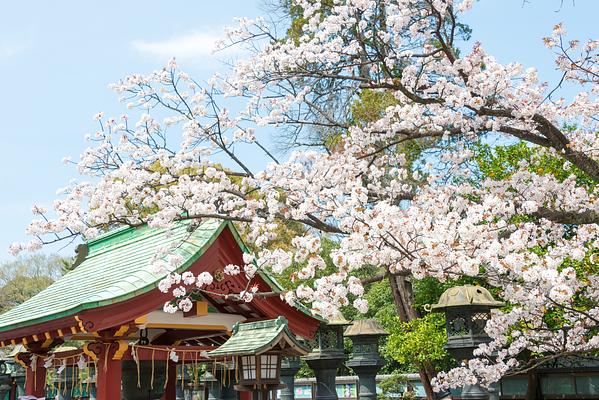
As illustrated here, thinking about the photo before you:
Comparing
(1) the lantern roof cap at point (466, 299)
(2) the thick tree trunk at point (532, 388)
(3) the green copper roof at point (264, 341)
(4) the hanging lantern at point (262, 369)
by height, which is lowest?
(2) the thick tree trunk at point (532, 388)

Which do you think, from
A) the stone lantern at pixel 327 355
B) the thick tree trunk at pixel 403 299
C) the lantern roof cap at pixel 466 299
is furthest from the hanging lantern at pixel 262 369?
the thick tree trunk at pixel 403 299

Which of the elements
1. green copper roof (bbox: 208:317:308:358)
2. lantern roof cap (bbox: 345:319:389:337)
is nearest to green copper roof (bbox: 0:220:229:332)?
green copper roof (bbox: 208:317:308:358)

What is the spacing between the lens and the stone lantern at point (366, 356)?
32.7ft

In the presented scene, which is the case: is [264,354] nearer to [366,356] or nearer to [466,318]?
[466,318]

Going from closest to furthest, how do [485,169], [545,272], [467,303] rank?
[545,272] < [467,303] < [485,169]

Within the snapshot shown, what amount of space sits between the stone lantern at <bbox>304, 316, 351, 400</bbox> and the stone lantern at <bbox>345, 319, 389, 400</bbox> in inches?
11.3

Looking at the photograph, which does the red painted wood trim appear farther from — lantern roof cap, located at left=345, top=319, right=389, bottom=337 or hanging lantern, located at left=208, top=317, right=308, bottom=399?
lantern roof cap, located at left=345, top=319, right=389, bottom=337

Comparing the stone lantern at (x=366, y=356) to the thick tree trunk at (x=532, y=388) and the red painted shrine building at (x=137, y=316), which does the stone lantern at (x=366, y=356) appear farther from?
the thick tree trunk at (x=532, y=388)

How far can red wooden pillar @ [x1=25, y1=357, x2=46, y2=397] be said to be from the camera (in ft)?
29.8

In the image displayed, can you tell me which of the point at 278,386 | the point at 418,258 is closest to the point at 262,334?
the point at 278,386

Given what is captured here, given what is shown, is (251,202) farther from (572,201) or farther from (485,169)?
(485,169)

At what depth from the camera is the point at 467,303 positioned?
313 inches

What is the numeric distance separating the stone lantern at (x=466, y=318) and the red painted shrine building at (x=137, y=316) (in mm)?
1801

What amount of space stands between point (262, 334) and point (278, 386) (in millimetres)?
562
